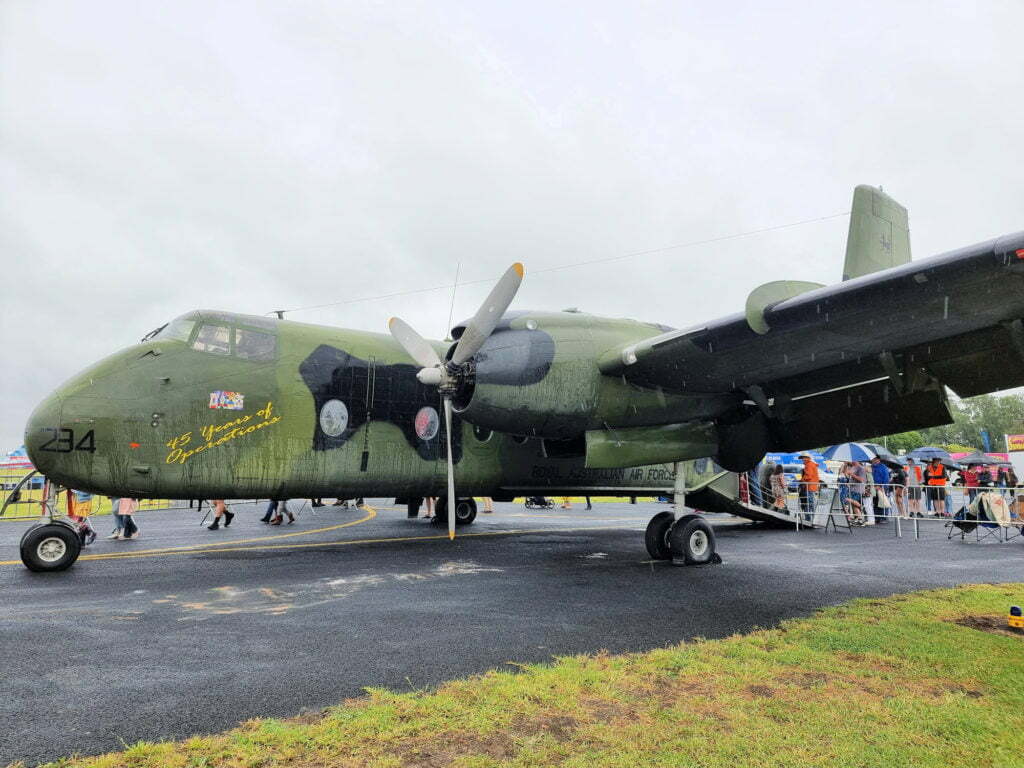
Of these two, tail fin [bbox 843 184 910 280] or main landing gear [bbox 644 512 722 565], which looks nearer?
main landing gear [bbox 644 512 722 565]

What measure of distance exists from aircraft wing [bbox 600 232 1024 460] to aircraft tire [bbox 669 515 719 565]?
214cm

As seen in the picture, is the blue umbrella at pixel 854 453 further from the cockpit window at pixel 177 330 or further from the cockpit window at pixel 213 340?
the cockpit window at pixel 177 330

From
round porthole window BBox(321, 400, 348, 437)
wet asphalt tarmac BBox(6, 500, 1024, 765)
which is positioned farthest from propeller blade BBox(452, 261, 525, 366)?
wet asphalt tarmac BBox(6, 500, 1024, 765)

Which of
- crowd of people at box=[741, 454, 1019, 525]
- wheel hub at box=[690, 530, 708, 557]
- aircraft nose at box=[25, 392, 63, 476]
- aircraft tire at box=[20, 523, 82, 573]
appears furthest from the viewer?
crowd of people at box=[741, 454, 1019, 525]

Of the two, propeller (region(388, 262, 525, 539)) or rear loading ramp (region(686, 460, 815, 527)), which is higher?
propeller (region(388, 262, 525, 539))

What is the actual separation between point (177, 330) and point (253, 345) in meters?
1.18

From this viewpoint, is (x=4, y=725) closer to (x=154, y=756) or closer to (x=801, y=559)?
(x=154, y=756)

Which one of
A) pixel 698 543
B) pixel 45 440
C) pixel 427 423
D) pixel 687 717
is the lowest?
pixel 687 717

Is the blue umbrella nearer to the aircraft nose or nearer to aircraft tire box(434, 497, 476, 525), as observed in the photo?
aircraft tire box(434, 497, 476, 525)

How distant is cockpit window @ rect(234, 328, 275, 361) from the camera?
1016cm

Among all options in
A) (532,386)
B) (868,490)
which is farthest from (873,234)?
(868,490)

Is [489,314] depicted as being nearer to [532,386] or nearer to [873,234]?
[532,386]

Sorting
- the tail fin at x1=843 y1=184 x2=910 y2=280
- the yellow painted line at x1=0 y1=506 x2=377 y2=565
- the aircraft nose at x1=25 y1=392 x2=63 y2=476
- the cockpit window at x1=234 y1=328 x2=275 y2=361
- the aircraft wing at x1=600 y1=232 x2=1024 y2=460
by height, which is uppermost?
the tail fin at x1=843 y1=184 x2=910 y2=280

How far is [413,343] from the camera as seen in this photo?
31.9ft
